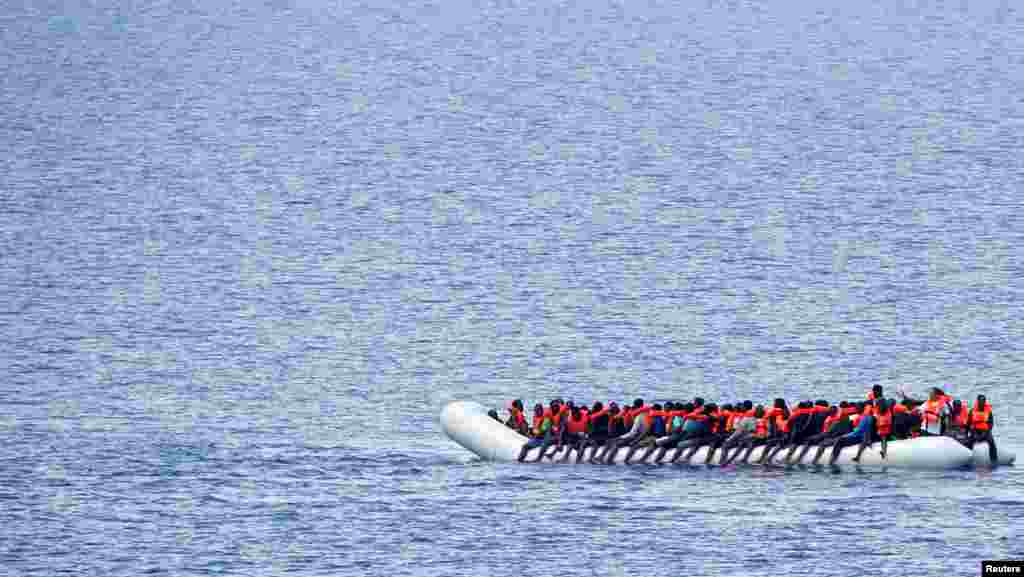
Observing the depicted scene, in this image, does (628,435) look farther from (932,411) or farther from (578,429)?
(932,411)

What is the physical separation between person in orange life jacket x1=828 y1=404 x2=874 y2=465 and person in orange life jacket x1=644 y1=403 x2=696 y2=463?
4486 mm

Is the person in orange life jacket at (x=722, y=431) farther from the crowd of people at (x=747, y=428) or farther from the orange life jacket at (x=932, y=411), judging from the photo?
the orange life jacket at (x=932, y=411)

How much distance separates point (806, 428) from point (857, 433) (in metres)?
1.65

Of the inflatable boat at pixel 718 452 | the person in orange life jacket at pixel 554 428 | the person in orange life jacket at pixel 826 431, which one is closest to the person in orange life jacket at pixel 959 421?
the inflatable boat at pixel 718 452

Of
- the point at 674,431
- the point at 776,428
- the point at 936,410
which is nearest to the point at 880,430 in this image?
the point at 936,410

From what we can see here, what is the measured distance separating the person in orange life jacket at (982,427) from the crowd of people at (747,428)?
3 cm

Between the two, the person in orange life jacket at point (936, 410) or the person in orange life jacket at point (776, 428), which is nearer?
the person in orange life jacket at point (936, 410)

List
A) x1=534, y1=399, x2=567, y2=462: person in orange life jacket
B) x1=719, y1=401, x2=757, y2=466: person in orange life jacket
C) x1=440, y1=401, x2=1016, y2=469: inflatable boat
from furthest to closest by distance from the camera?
x1=534, y1=399, x2=567, y2=462: person in orange life jacket → x1=719, y1=401, x2=757, y2=466: person in orange life jacket → x1=440, y1=401, x2=1016, y2=469: inflatable boat

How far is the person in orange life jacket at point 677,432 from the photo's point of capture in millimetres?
72688

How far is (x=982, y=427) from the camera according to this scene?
6956cm

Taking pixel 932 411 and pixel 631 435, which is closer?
pixel 932 411

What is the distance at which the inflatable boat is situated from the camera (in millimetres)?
69000

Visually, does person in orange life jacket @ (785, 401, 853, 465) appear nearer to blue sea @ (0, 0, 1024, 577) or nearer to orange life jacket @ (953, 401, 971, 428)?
blue sea @ (0, 0, 1024, 577)

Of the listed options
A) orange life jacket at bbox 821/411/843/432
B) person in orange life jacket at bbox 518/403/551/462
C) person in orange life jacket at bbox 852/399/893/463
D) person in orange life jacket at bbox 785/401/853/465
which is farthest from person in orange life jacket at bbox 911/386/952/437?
person in orange life jacket at bbox 518/403/551/462
